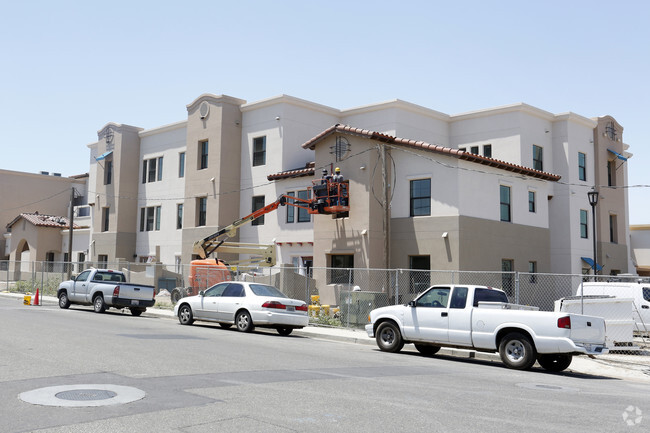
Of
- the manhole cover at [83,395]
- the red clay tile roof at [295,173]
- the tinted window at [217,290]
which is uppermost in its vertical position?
the red clay tile roof at [295,173]

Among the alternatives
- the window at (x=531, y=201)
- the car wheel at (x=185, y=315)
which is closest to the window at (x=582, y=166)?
the window at (x=531, y=201)

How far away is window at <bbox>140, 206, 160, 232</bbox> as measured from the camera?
41.4 m

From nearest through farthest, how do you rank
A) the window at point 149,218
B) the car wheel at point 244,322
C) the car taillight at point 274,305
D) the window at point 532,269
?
the car taillight at point 274,305
the car wheel at point 244,322
the window at point 532,269
the window at point 149,218

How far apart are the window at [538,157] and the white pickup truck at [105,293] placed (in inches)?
789

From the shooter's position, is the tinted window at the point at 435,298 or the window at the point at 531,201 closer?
the tinted window at the point at 435,298

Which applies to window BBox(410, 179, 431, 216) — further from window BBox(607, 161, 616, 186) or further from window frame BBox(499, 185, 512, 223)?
window BBox(607, 161, 616, 186)

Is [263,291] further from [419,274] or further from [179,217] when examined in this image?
[179,217]

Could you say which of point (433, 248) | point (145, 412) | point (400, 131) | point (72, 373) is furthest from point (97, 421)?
point (400, 131)

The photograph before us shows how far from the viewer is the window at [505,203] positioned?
2752cm

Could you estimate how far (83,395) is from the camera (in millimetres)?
7930

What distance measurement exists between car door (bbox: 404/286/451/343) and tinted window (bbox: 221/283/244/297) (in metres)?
5.97

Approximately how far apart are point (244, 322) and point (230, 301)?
0.86 meters

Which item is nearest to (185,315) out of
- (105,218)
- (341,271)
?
(341,271)

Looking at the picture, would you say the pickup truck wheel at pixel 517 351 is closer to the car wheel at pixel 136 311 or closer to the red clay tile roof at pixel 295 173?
the car wheel at pixel 136 311
